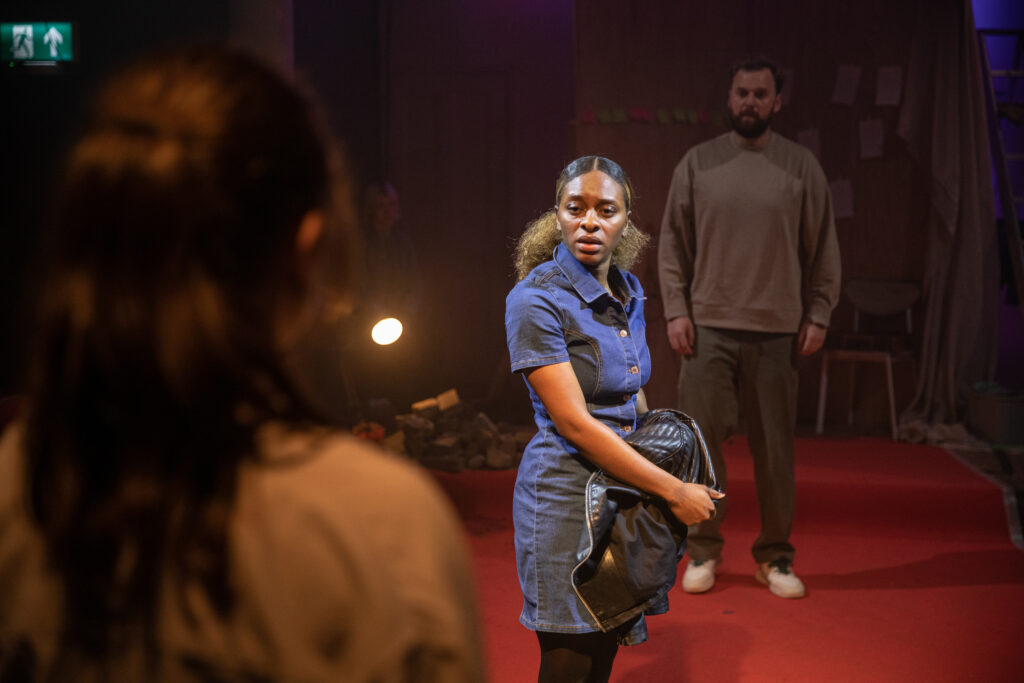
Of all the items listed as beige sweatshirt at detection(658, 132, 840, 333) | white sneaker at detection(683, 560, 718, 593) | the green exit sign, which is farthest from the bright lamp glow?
the green exit sign

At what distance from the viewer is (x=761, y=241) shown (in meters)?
3.38

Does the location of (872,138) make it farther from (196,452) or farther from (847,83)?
(196,452)

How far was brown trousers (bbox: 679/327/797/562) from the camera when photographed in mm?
3389

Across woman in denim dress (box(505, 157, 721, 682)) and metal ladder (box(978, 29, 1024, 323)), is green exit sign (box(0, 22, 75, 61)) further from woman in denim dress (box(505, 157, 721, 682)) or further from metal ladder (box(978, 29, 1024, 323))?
metal ladder (box(978, 29, 1024, 323))

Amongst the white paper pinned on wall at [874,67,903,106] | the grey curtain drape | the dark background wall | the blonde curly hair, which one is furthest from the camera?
the white paper pinned on wall at [874,67,903,106]

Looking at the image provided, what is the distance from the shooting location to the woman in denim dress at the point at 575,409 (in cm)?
163

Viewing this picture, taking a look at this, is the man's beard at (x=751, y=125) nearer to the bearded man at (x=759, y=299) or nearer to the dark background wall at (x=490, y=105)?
the bearded man at (x=759, y=299)

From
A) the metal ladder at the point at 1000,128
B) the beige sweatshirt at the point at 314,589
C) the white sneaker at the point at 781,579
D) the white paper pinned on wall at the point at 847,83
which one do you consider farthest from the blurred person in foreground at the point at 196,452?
the white paper pinned on wall at the point at 847,83

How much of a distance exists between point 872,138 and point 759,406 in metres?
2.97

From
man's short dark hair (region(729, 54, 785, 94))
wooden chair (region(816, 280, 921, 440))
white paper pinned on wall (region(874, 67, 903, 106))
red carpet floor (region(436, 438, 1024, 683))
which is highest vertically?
white paper pinned on wall (region(874, 67, 903, 106))

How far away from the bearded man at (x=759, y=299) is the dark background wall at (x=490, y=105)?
5.43 ft

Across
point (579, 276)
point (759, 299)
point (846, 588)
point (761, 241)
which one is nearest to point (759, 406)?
point (759, 299)

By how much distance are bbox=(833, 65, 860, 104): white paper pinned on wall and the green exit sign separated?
4.42 metres

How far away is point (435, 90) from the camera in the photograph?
6820 millimetres
